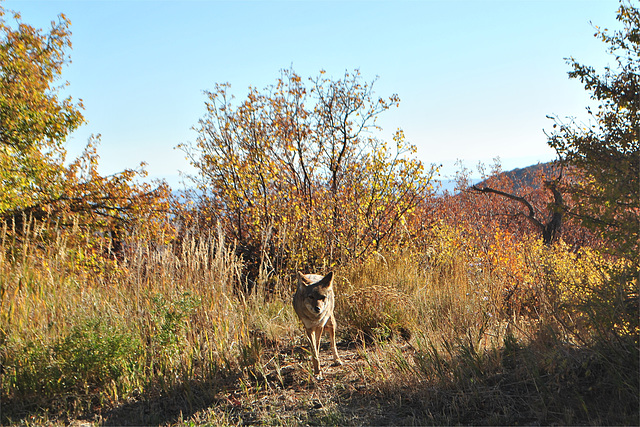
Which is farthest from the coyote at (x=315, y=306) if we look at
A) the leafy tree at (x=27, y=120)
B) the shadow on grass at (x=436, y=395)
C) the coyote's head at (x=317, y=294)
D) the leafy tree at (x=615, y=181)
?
the leafy tree at (x=27, y=120)

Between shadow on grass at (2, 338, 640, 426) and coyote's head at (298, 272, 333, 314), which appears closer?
shadow on grass at (2, 338, 640, 426)

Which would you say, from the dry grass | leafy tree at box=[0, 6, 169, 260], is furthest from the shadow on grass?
leafy tree at box=[0, 6, 169, 260]

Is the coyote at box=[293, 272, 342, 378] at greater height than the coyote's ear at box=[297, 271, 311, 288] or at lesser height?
lesser

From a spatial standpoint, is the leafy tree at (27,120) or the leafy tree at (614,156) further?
the leafy tree at (27,120)

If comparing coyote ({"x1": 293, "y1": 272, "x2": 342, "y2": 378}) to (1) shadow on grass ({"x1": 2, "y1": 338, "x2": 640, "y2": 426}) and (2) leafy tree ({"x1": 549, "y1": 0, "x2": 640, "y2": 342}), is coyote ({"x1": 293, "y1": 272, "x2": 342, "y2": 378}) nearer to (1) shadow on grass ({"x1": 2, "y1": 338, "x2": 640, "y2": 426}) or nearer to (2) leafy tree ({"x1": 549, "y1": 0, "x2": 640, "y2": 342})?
(1) shadow on grass ({"x1": 2, "y1": 338, "x2": 640, "y2": 426})

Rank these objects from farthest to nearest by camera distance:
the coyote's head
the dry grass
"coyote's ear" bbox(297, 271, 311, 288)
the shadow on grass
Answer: "coyote's ear" bbox(297, 271, 311, 288) < the coyote's head < the dry grass < the shadow on grass

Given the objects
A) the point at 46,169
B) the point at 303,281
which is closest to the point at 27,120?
the point at 46,169

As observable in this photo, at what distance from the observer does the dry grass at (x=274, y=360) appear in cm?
357

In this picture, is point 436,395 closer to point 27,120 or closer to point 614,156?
point 614,156

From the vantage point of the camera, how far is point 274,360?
480 centimetres

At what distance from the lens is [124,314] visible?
4980mm

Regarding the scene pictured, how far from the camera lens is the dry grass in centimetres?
357

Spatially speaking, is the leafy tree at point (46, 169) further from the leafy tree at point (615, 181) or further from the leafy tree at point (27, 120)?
the leafy tree at point (615, 181)

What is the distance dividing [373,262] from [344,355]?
85.1 inches
